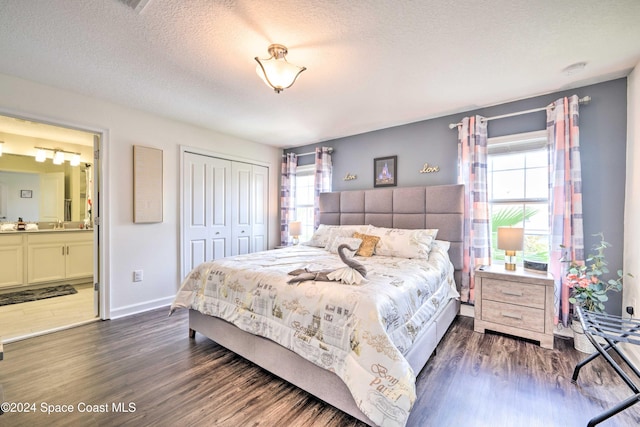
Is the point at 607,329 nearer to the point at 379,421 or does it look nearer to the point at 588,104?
the point at 379,421

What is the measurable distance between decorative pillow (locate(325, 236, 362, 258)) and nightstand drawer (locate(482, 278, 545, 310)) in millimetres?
1334

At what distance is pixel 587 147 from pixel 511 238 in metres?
1.13

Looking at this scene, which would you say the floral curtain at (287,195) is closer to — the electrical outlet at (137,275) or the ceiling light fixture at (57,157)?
the electrical outlet at (137,275)

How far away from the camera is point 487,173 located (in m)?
3.06

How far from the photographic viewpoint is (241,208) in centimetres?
448

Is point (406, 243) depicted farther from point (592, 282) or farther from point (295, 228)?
point (295, 228)

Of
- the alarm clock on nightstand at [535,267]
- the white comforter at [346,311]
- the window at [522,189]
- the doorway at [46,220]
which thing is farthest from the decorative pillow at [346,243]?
the doorway at [46,220]

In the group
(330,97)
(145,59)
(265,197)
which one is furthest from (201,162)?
(330,97)

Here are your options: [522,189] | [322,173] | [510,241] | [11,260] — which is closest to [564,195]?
[522,189]

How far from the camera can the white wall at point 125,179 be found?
8.64 feet

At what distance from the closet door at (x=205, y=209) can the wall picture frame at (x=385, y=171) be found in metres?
2.36

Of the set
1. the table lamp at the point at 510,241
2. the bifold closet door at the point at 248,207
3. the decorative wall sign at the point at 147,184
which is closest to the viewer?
the table lamp at the point at 510,241

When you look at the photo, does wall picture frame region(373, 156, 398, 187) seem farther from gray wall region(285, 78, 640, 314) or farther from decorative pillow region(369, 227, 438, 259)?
decorative pillow region(369, 227, 438, 259)

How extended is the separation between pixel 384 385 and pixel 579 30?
2.64 m
